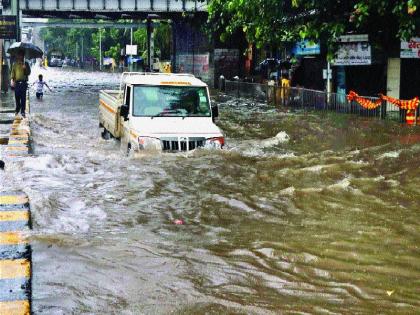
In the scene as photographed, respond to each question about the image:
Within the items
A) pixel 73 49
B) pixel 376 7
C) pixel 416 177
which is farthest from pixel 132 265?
pixel 73 49

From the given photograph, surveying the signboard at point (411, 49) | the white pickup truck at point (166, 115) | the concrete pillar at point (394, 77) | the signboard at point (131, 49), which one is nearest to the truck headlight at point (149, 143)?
the white pickup truck at point (166, 115)

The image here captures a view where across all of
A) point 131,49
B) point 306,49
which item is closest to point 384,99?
point 306,49

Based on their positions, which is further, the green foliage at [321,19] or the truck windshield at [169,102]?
the green foliage at [321,19]

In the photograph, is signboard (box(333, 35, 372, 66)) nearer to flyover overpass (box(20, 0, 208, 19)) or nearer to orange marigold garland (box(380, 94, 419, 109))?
orange marigold garland (box(380, 94, 419, 109))

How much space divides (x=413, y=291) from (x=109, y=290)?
8.81 feet

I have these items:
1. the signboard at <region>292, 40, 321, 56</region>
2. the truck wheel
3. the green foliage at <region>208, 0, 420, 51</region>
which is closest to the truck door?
the truck wheel

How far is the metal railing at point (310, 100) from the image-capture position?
2088cm

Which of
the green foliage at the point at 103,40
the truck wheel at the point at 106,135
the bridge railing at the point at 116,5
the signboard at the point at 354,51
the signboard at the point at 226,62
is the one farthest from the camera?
the green foliage at the point at 103,40

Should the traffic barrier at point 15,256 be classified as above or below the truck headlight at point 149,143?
below

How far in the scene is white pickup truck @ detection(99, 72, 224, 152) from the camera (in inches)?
464

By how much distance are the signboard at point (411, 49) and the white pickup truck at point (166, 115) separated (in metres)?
12.0

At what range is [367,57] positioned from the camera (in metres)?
24.6

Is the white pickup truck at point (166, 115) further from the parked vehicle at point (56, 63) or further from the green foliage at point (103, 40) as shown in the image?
the parked vehicle at point (56, 63)

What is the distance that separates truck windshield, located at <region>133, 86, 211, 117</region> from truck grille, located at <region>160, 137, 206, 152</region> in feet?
2.90
